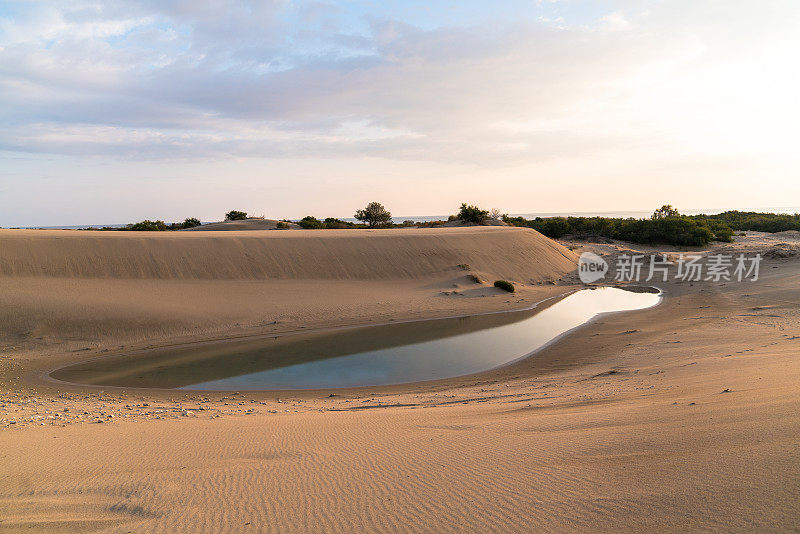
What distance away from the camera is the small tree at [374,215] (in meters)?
50.2

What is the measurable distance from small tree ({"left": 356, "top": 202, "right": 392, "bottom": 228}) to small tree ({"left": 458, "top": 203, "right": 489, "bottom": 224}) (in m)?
8.53

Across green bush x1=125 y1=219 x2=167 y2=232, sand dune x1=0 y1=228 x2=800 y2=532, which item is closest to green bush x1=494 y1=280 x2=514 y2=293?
sand dune x1=0 y1=228 x2=800 y2=532

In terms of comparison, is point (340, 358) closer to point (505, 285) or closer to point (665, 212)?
point (505, 285)

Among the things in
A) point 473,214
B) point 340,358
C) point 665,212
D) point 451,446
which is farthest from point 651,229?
point 451,446

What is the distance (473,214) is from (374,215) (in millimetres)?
10928

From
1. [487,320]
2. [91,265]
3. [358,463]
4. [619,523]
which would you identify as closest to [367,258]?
[487,320]

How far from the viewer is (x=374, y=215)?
1977 inches

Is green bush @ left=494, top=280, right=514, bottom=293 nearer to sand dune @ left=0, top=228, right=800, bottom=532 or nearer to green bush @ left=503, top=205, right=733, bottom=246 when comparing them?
sand dune @ left=0, top=228, right=800, bottom=532

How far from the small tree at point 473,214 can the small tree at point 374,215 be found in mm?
8531

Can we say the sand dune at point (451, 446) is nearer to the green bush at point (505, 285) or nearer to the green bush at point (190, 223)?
the green bush at point (505, 285)

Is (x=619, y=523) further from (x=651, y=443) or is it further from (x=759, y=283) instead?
(x=759, y=283)

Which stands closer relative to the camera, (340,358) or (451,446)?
(451,446)

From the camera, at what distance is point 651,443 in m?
4.38

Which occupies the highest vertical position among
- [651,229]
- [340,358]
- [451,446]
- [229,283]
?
[651,229]
